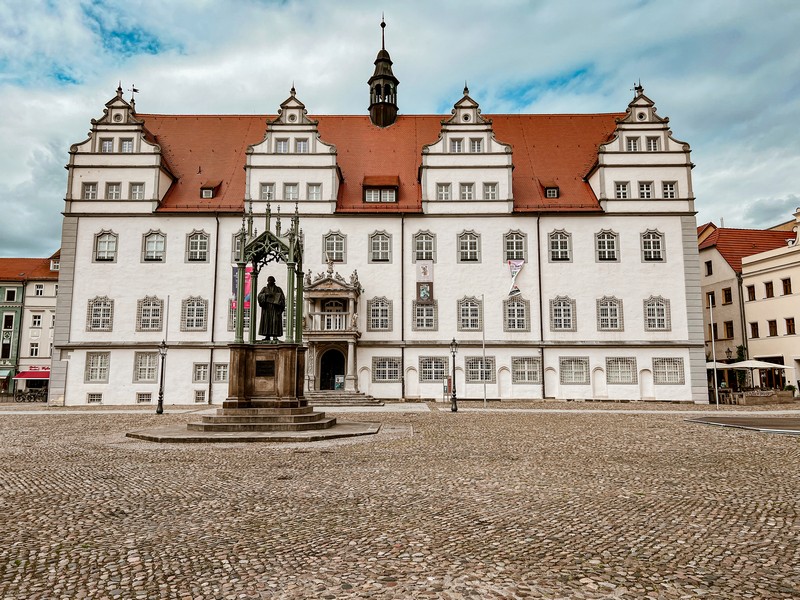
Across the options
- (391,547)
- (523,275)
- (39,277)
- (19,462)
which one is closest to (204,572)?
(391,547)

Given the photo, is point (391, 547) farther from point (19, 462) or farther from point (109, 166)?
point (109, 166)

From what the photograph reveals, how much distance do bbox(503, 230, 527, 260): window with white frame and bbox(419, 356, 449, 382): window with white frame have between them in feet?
21.8

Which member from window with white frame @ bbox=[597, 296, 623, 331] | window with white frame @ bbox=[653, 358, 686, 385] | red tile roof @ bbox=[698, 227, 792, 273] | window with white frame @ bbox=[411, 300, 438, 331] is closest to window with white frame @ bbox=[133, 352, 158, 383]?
window with white frame @ bbox=[411, 300, 438, 331]

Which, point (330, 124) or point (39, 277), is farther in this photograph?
point (39, 277)

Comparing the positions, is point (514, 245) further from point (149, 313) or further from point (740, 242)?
point (740, 242)

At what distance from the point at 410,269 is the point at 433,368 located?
217 inches

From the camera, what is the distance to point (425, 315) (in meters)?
33.0

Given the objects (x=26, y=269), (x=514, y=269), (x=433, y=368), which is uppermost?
(x=26, y=269)

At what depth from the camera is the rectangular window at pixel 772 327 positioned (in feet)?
126

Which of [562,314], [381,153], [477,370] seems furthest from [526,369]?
[381,153]

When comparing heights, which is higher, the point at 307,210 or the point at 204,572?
the point at 307,210

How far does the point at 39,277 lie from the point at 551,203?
50659 millimetres

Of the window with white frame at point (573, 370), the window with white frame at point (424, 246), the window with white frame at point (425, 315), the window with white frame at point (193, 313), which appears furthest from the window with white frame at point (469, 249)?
the window with white frame at point (193, 313)

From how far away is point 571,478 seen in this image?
8.91 meters
